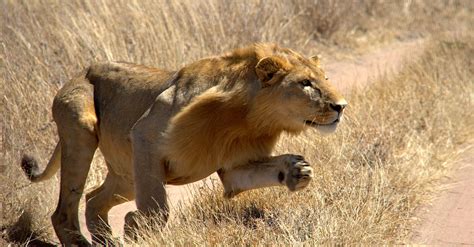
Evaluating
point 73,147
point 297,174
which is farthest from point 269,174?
point 73,147

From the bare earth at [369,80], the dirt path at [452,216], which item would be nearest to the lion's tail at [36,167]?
the bare earth at [369,80]

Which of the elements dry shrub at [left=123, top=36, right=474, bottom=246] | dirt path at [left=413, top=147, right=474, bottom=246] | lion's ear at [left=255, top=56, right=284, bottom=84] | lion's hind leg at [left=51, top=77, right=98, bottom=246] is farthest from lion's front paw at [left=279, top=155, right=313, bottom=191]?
lion's hind leg at [left=51, top=77, right=98, bottom=246]

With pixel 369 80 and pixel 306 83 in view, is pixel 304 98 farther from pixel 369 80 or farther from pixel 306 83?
pixel 369 80

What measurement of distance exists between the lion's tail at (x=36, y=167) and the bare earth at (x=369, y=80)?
30.9 inches

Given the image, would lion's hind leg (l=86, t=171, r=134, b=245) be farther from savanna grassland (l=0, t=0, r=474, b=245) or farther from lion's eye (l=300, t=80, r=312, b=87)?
lion's eye (l=300, t=80, r=312, b=87)

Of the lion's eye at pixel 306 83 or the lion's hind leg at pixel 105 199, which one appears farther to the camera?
the lion's hind leg at pixel 105 199

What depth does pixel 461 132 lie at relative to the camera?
33.3 feet

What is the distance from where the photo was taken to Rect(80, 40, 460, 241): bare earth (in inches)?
294

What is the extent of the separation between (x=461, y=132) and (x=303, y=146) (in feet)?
8.72

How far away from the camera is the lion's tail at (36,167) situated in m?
7.53

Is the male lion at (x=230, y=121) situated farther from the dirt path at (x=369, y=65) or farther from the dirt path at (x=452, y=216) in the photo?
the dirt path at (x=369, y=65)

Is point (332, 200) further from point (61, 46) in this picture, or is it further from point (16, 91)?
point (61, 46)

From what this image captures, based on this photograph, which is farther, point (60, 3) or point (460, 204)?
point (60, 3)

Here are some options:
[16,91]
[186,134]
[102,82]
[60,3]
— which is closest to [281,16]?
[60,3]
